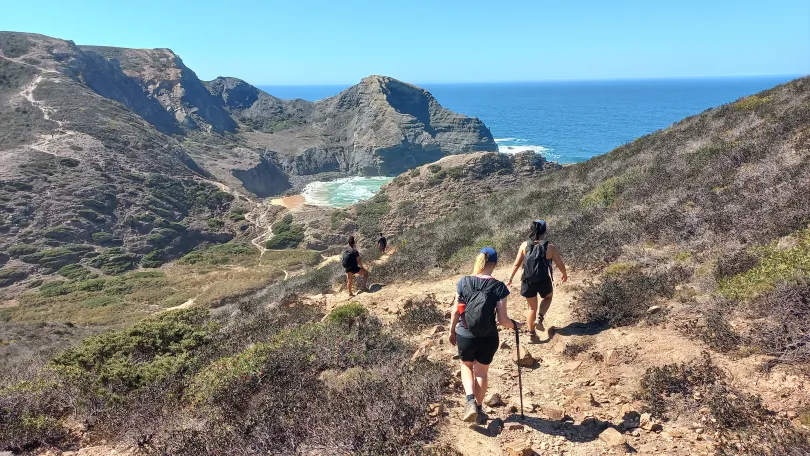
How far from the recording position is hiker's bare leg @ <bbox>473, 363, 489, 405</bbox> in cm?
469

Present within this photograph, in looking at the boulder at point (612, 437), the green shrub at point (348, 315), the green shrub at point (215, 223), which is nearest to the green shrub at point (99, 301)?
the green shrub at point (215, 223)

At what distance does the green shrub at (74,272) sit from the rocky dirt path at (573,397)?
1534 inches

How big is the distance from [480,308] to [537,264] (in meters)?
2.33

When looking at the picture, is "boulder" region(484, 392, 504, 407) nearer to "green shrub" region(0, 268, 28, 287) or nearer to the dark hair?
the dark hair

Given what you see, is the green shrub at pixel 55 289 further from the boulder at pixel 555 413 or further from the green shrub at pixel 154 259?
the boulder at pixel 555 413

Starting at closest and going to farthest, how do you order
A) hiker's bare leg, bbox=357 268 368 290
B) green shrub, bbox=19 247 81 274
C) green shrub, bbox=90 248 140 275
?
hiker's bare leg, bbox=357 268 368 290, green shrub, bbox=19 247 81 274, green shrub, bbox=90 248 140 275

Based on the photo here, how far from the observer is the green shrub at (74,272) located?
35.5 m

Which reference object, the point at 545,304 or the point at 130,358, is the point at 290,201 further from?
the point at 545,304

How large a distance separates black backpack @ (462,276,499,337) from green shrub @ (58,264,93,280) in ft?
135

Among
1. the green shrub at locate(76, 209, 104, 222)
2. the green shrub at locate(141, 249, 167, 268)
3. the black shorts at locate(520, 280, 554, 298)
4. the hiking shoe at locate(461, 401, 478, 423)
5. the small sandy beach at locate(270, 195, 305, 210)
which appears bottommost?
the green shrub at locate(141, 249, 167, 268)

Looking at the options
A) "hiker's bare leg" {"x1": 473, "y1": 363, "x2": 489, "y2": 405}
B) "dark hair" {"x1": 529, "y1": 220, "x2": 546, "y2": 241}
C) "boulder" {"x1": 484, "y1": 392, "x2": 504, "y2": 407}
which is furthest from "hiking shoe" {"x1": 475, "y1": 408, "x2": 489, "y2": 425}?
"dark hair" {"x1": 529, "y1": 220, "x2": 546, "y2": 241}

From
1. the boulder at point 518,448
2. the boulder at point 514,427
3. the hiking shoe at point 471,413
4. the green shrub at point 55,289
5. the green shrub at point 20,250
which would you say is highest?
the hiking shoe at point 471,413

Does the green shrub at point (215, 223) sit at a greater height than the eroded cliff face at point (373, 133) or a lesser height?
lesser

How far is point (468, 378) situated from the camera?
474 centimetres
